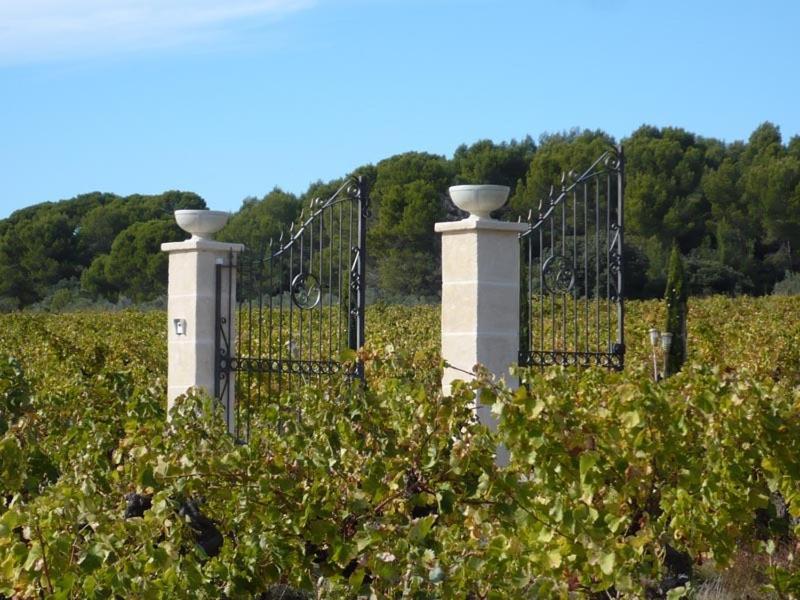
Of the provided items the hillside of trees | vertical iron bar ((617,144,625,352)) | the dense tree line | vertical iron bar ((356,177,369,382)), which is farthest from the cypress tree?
the dense tree line

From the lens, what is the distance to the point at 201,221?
7805 millimetres

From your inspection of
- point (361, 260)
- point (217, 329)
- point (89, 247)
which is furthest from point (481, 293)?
point (89, 247)

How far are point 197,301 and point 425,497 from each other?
431 cm

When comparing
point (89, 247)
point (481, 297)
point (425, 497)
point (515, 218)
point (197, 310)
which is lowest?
point (425, 497)

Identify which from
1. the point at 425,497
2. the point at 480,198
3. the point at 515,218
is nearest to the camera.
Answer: the point at 425,497

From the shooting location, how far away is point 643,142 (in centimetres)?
3825

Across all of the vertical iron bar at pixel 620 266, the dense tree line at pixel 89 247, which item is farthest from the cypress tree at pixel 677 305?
the dense tree line at pixel 89 247

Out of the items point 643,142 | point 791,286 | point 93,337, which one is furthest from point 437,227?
point 643,142

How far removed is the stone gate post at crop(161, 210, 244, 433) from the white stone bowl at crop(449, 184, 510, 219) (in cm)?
179

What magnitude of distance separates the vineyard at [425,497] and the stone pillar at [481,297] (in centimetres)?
194

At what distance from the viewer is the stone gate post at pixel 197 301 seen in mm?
7730

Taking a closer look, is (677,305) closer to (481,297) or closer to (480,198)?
(480,198)

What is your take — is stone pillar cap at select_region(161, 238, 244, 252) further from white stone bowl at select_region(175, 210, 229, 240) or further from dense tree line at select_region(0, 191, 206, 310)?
dense tree line at select_region(0, 191, 206, 310)

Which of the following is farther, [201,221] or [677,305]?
[677,305]
